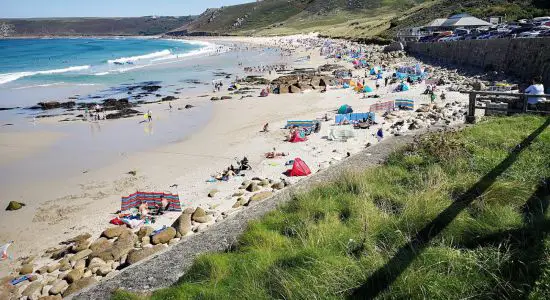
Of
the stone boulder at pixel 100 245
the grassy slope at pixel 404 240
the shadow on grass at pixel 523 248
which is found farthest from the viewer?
the stone boulder at pixel 100 245

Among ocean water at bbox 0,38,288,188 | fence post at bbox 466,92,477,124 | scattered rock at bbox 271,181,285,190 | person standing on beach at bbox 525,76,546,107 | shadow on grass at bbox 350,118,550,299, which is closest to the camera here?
shadow on grass at bbox 350,118,550,299

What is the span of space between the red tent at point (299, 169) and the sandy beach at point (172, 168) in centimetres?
32

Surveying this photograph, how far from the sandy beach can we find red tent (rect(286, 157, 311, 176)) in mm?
324

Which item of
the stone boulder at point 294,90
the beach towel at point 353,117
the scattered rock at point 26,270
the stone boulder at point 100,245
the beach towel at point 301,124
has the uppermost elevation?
the stone boulder at point 294,90

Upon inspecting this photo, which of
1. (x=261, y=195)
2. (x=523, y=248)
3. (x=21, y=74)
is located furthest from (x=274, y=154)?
(x=21, y=74)

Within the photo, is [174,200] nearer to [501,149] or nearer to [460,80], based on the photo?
[501,149]

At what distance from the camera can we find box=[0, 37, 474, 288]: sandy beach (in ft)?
31.8

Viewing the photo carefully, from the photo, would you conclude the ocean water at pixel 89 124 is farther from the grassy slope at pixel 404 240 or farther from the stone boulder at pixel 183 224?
the grassy slope at pixel 404 240

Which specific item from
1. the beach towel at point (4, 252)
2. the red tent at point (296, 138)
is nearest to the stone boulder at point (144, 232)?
the beach towel at point (4, 252)

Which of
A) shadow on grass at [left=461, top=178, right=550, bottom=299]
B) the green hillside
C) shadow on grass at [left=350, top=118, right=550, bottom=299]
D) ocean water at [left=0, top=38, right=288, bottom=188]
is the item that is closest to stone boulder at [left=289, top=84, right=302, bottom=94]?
ocean water at [left=0, top=38, right=288, bottom=188]

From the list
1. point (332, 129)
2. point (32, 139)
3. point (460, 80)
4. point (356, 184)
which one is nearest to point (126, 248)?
point (356, 184)

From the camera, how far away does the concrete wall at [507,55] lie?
59.3ft

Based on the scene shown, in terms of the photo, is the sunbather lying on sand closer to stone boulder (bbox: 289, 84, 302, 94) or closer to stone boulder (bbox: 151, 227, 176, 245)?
stone boulder (bbox: 151, 227, 176, 245)

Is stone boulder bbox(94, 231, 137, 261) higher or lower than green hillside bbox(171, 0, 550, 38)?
lower
